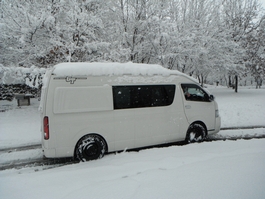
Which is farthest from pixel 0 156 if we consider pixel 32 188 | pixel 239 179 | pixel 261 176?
pixel 261 176

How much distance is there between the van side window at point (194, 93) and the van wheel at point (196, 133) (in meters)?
0.87

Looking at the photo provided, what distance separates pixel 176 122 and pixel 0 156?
5.53 m

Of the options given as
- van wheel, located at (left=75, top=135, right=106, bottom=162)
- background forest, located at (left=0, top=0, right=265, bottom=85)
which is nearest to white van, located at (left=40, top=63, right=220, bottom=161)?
van wheel, located at (left=75, top=135, right=106, bottom=162)

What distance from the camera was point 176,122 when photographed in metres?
5.29

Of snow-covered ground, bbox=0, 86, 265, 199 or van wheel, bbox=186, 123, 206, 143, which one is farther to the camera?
van wheel, bbox=186, 123, 206, 143

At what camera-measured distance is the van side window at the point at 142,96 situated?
15.2 ft

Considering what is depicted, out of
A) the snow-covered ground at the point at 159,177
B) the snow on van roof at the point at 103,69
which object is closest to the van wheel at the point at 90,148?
the snow-covered ground at the point at 159,177

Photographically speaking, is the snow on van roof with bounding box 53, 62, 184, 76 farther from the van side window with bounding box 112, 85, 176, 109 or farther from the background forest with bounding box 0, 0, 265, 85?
the background forest with bounding box 0, 0, 265, 85

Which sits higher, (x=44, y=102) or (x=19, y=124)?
(x=44, y=102)

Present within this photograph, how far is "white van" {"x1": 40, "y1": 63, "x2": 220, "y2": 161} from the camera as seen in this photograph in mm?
4102

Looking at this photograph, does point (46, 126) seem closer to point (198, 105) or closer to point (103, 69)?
point (103, 69)

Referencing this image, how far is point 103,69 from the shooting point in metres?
4.56

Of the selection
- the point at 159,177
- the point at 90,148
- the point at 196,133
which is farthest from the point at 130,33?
the point at 159,177

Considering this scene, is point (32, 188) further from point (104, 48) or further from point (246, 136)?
point (104, 48)
